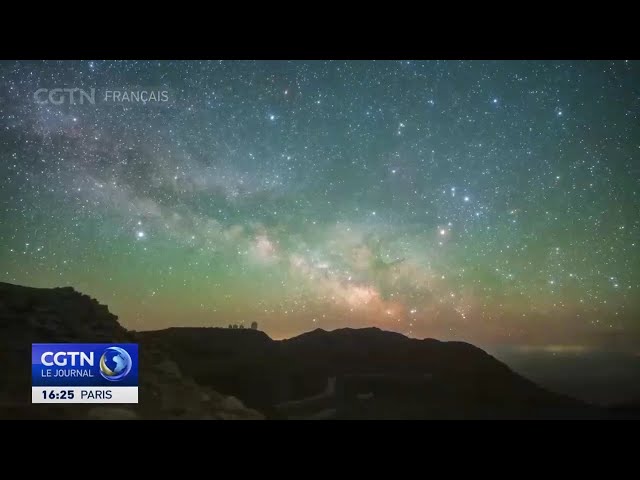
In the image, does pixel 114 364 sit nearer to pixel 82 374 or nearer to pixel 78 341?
pixel 82 374

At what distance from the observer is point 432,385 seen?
19.8 feet

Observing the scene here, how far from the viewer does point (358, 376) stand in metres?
5.86

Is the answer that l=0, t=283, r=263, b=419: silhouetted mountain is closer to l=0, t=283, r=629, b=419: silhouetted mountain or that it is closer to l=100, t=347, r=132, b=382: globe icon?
l=0, t=283, r=629, b=419: silhouetted mountain

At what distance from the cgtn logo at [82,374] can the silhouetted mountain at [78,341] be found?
5.2 inches

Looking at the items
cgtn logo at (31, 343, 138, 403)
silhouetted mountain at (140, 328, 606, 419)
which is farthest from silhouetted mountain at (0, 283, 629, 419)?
cgtn logo at (31, 343, 138, 403)

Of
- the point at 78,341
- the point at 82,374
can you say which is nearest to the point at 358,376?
the point at 82,374

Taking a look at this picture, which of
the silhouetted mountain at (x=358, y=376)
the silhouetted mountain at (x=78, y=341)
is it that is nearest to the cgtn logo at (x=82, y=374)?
the silhouetted mountain at (x=78, y=341)

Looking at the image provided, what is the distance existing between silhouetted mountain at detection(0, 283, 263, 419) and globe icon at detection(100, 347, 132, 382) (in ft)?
0.82

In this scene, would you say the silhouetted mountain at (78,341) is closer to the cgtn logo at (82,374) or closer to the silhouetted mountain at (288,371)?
the silhouetted mountain at (288,371)

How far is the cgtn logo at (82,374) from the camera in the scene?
16.5 feet
